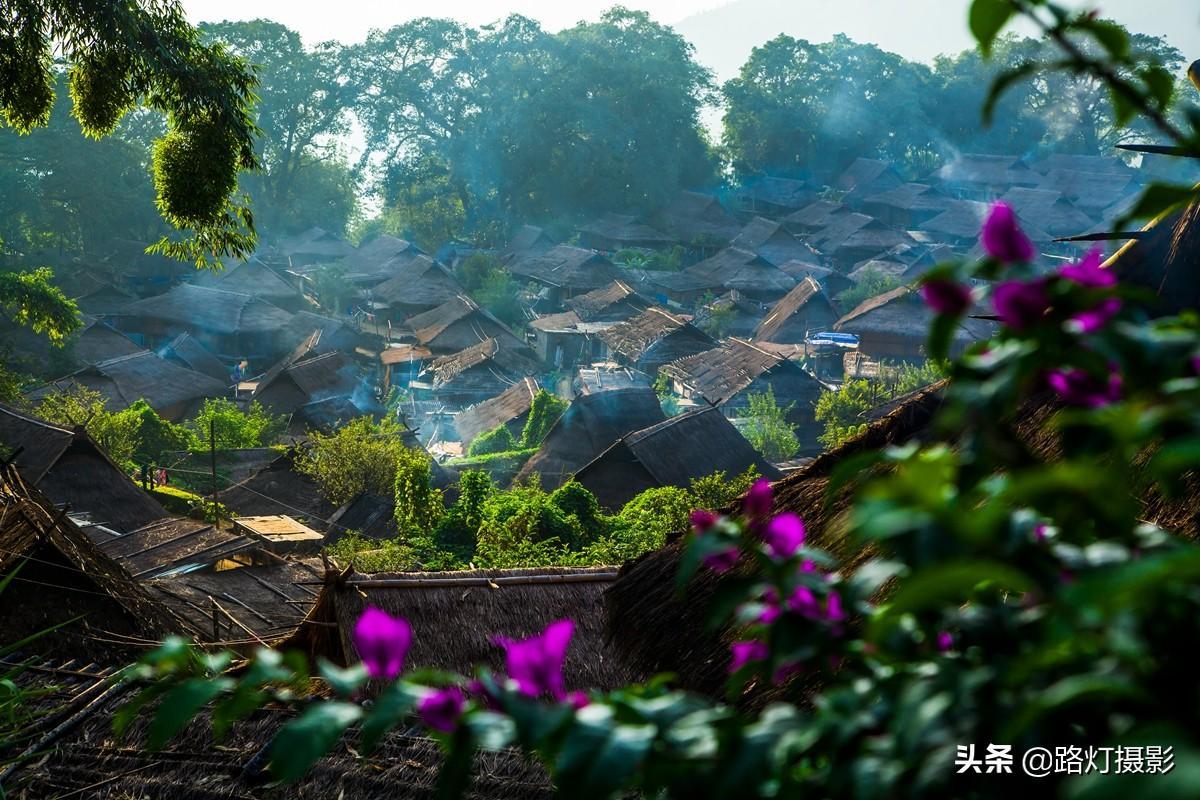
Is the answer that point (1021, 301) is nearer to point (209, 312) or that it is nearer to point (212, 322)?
point (212, 322)

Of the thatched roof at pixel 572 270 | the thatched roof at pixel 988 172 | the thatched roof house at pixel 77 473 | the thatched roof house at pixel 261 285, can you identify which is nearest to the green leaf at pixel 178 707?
the thatched roof house at pixel 77 473

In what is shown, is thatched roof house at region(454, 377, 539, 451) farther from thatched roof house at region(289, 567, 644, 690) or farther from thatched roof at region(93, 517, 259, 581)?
thatched roof house at region(289, 567, 644, 690)

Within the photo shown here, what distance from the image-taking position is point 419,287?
4172 cm

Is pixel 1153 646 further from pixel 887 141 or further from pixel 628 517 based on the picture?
pixel 887 141

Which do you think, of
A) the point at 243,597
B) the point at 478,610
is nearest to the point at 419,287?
the point at 243,597

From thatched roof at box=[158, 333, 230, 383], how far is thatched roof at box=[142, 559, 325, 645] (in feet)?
69.8

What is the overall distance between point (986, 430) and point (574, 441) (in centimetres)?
2169

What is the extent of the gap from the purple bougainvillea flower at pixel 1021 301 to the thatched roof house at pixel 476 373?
2949cm

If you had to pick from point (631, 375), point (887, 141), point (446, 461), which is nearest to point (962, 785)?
point (446, 461)

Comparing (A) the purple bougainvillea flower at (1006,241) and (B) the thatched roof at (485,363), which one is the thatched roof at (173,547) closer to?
(A) the purple bougainvillea flower at (1006,241)

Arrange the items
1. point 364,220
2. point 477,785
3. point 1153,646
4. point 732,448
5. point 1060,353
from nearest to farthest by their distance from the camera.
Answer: point 1153,646
point 1060,353
point 477,785
point 732,448
point 364,220

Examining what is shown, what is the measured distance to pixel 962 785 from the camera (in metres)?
1.32

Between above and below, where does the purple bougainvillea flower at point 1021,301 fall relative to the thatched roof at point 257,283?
below

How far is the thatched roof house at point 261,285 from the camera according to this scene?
4131cm
